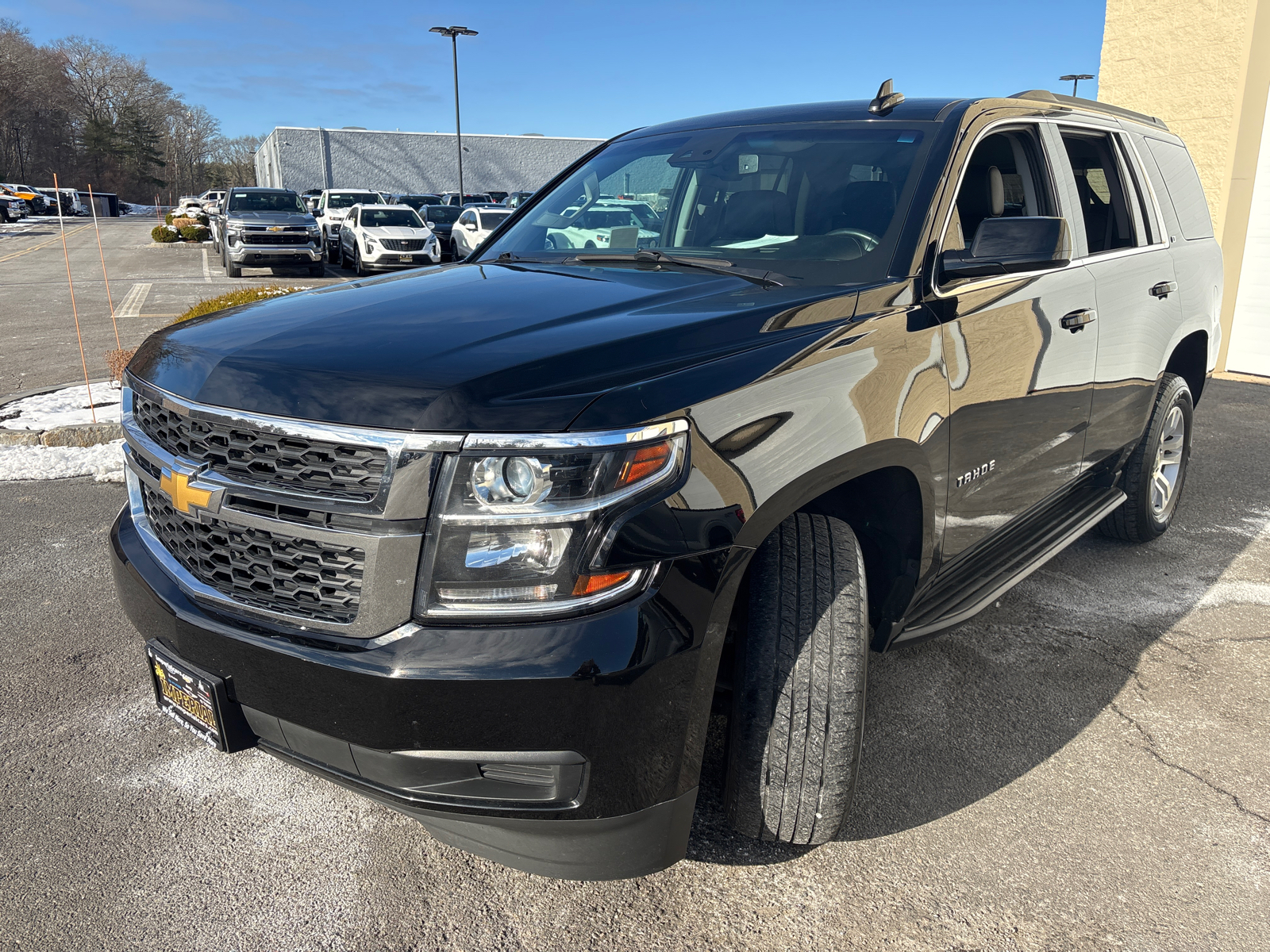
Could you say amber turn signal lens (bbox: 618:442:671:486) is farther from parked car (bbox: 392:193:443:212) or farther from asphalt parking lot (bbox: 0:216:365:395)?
parked car (bbox: 392:193:443:212)

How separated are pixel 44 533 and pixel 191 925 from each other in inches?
132

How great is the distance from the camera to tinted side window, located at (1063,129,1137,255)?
368cm

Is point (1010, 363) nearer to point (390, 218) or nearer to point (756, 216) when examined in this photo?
point (756, 216)

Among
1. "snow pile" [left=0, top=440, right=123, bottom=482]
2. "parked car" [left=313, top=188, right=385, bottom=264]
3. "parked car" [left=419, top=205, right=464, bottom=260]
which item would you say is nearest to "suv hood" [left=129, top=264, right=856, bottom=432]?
"snow pile" [left=0, top=440, right=123, bottom=482]

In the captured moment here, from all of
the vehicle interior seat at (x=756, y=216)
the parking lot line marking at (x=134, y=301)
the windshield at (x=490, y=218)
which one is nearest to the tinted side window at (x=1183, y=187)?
the vehicle interior seat at (x=756, y=216)

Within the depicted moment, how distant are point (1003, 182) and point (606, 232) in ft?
4.57

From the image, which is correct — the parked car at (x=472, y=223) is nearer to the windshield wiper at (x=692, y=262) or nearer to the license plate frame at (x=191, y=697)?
the windshield wiper at (x=692, y=262)

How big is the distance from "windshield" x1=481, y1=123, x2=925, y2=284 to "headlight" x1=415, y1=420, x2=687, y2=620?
117 cm

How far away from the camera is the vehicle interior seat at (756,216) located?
9.94 ft

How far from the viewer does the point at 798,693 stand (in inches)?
85.3

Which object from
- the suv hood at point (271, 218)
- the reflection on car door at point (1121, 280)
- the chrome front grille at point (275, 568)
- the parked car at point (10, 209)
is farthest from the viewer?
the parked car at point (10, 209)

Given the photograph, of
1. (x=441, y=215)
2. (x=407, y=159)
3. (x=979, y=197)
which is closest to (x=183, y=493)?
(x=979, y=197)

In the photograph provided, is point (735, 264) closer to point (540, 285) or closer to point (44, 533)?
point (540, 285)

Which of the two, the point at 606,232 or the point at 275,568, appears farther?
the point at 606,232
